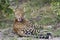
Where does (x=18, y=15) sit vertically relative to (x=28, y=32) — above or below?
above

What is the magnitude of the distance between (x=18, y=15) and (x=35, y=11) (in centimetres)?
212

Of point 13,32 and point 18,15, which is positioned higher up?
point 18,15

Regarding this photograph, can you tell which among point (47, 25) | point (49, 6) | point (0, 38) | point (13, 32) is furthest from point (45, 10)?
point (0, 38)

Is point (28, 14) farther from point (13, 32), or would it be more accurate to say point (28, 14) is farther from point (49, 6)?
point (13, 32)

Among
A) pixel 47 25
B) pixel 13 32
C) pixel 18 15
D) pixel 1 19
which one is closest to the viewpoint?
pixel 18 15

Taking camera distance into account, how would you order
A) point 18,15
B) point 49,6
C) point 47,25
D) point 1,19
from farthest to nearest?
point 49,6
point 1,19
point 47,25
point 18,15

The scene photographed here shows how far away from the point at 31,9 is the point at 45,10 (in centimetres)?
Result: 40

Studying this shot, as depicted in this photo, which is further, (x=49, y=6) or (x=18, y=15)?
(x=49, y=6)

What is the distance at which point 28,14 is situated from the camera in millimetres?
7137

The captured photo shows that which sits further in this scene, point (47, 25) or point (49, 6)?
point (49, 6)

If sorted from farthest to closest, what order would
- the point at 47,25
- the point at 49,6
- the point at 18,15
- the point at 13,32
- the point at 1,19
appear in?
the point at 49,6 < the point at 1,19 < the point at 47,25 < the point at 13,32 < the point at 18,15

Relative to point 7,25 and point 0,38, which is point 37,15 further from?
point 0,38

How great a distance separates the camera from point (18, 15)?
5.29 meters

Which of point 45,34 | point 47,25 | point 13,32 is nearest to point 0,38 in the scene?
point 13,32
